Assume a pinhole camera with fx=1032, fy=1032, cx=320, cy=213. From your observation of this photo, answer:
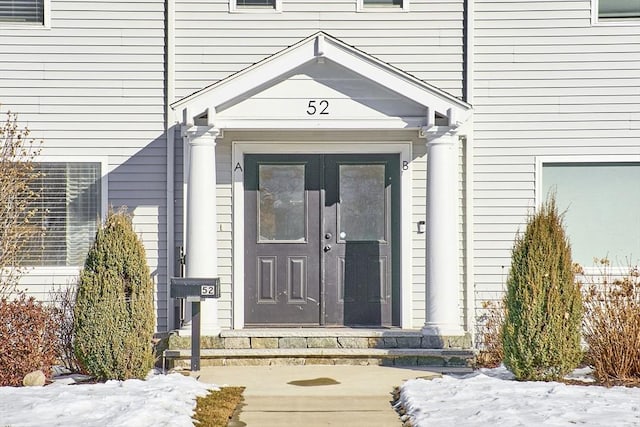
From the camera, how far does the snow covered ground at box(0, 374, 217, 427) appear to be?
8.23 metres

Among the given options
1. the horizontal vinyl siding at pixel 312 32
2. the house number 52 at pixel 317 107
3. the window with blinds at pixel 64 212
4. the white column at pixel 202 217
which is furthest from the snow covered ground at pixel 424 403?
the horizontal vinyl siding at pixel 312 32

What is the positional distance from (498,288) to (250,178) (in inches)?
136

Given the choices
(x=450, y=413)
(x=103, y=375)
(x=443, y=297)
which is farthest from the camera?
(x=443, y=297)

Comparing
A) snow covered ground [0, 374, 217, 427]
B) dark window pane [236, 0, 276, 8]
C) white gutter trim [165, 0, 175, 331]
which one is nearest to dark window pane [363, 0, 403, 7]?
dark window pane [236, 0, 276, 8]

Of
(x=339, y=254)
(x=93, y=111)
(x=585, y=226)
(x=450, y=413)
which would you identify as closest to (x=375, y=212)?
(x=339, y=254)

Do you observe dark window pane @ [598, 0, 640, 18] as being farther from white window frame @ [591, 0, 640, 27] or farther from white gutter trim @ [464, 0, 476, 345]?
white gutter trim @ [464, 0, 476, 345]

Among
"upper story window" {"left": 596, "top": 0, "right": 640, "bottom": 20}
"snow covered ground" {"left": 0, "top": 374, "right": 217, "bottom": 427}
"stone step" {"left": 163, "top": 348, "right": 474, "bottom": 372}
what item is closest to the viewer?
"snow covered ground" {"left": 0, "top": 374, "right": 217, "bottom": 427}

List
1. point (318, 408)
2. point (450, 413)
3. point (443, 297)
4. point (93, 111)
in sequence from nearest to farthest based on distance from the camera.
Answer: point (450, 413) < point (318, 408) < point (443, 297) < point (93, 111)

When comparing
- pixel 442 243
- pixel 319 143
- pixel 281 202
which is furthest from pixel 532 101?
pixel 281 202

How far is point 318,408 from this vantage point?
30.9 ft

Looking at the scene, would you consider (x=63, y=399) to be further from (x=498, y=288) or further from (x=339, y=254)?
(x=498, y=288)

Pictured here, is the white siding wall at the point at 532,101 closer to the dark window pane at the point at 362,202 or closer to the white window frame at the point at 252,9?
the dark window pane at the point at 362,202

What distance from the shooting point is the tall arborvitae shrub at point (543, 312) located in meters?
10.2

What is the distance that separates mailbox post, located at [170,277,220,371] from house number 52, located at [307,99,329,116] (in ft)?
7.70
